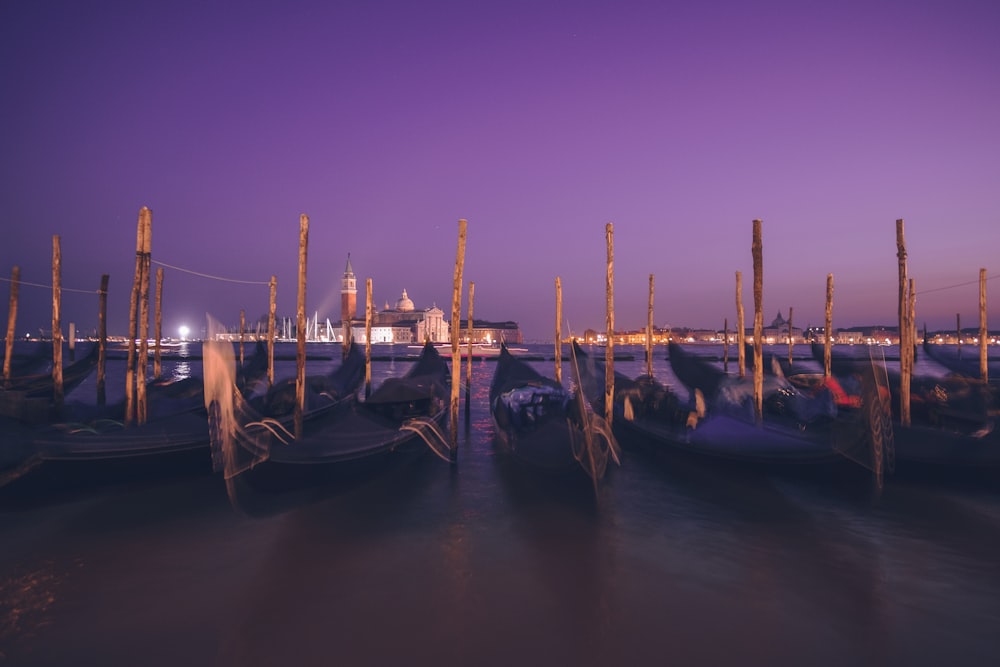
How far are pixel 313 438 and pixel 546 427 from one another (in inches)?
126

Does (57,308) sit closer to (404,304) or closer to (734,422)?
(734,422)

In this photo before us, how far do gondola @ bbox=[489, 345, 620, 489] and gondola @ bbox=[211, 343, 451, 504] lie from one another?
1.30 m

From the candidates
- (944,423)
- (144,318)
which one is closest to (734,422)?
(944,423)

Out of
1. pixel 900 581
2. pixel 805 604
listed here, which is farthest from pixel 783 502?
pixel 805 604

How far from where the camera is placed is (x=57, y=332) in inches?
422

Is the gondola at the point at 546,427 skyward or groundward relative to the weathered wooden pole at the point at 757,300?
groundward

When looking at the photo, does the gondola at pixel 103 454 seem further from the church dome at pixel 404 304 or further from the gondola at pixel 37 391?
the church dome at pixel 404 304

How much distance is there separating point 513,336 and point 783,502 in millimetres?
118351

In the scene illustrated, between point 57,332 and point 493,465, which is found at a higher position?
point 57,332

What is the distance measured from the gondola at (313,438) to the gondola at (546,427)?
130cm

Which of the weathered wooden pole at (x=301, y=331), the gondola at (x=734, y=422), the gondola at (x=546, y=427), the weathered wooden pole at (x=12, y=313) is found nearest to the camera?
the gondola at (x=546, y=427)

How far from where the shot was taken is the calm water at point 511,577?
131 inches

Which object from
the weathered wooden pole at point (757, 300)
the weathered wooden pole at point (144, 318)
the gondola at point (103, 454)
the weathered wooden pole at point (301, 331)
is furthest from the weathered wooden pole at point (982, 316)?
the weathered wooden pole at point (144, 318)

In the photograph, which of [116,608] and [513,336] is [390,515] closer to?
[116,608]
